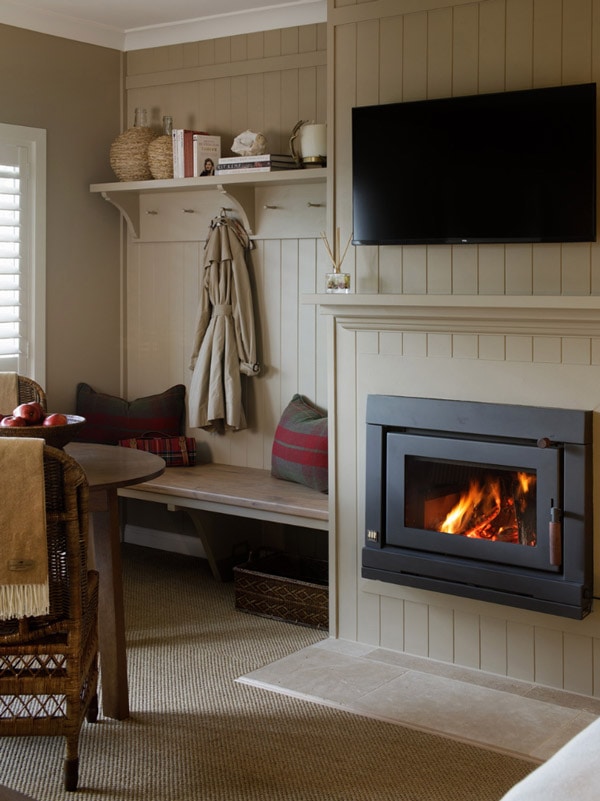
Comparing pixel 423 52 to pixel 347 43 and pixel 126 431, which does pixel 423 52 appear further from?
pixel 126 431

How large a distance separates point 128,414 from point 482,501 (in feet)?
6.66

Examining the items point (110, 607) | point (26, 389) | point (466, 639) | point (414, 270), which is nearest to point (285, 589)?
point (466, 639)

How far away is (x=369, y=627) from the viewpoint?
380cm

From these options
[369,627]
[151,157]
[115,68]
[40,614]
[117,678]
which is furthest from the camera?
[115,68]

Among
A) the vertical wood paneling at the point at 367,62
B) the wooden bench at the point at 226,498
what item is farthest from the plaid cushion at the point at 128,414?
the vertical wood paneling at the point at 367,62

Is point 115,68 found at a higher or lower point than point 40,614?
higher

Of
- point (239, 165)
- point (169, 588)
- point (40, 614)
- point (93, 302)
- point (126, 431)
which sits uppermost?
point (239, 165)

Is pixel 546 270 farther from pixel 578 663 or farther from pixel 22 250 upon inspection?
pixel 22 250

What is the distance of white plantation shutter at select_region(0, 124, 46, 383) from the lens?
15.0 ft

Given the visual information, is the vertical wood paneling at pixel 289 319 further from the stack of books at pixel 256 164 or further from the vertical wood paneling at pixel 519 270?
the vertical wood paneling at pixel 519 270

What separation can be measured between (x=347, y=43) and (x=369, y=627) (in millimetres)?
2176

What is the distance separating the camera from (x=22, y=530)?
2.54m

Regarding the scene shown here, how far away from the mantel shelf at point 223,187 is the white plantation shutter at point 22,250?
1.03ft

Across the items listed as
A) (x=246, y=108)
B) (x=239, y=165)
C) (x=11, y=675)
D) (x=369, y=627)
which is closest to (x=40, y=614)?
(x=11, y=675)
